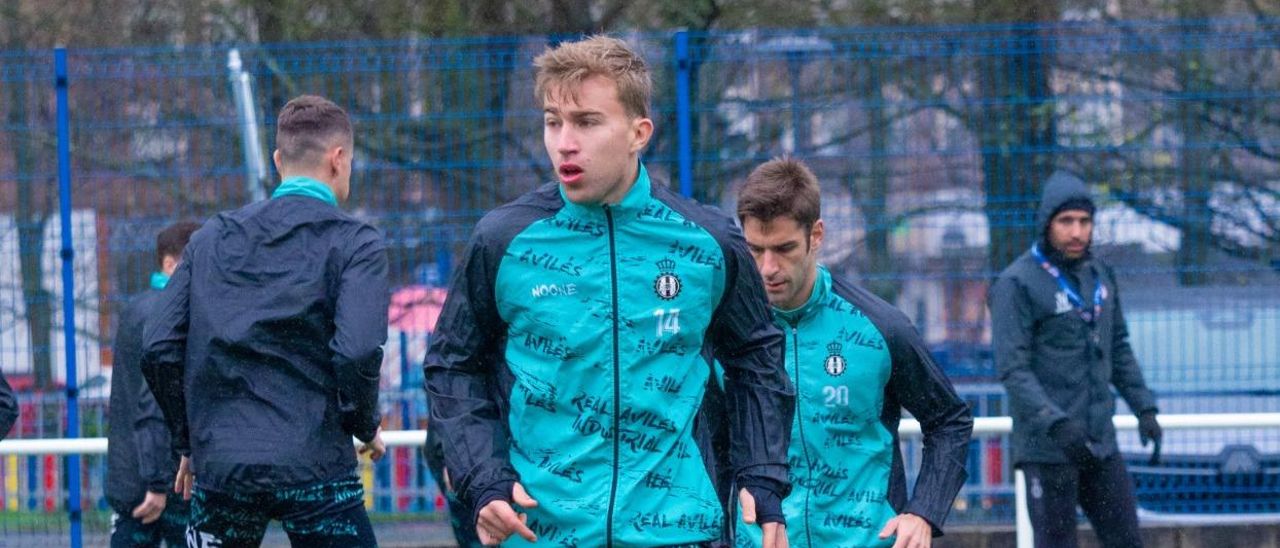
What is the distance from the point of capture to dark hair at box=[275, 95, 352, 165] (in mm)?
4973

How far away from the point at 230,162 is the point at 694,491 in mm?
4704

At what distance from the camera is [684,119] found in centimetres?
754

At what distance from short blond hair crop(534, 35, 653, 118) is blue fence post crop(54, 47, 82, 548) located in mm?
4715

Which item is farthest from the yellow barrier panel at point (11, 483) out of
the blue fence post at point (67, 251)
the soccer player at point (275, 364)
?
the soccer player at point (275, 364)

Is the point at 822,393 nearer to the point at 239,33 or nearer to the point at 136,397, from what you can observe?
the point at 136,397

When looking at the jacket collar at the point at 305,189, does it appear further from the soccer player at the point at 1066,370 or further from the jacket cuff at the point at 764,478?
the soccer player at the point at 1066,370

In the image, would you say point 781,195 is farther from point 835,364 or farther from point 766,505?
point 766,505

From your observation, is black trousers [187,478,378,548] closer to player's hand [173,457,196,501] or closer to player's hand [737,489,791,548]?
player's hand [173,457,196,501]

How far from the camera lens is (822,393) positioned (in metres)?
4.28

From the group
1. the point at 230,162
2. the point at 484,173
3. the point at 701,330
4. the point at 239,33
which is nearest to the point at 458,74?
the point at 484,173

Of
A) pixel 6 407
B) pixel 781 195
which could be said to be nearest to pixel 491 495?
pixel 6 407

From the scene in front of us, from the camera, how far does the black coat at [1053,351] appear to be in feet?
22.1

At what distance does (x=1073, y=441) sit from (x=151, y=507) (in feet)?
11.4

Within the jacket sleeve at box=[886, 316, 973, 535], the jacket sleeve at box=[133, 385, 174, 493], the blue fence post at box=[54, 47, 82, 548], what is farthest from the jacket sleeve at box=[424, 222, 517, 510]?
the blue fence post at box=[54, 47, 82, 548]
